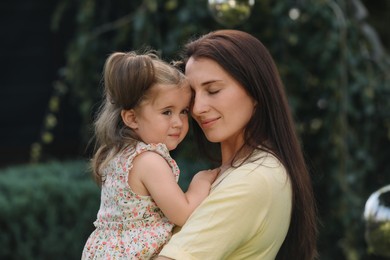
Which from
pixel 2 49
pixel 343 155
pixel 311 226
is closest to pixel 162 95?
pixel 311 226

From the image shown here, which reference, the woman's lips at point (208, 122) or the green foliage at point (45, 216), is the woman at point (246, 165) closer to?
the woman's lips at point (208, 122)

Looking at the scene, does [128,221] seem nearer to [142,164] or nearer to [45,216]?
[142,164]

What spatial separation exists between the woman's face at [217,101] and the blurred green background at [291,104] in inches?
96.0

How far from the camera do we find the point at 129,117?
98.7 inches

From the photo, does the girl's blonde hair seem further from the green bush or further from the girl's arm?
the green bush

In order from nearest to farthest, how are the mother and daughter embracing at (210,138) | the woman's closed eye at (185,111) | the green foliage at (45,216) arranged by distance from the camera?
the mother and daughter embracing at (210,138) < the woman's closed eye at (185,111) < the green foliage at (45,216)

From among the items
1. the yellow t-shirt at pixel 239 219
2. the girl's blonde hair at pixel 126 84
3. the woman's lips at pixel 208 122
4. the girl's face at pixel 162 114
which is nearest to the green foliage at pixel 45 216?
the girl's blonde hair at pixel 126 84

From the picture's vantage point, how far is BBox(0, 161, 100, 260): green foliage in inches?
195

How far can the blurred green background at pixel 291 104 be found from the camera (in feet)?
16.4

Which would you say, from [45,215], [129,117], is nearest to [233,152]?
[129,117]

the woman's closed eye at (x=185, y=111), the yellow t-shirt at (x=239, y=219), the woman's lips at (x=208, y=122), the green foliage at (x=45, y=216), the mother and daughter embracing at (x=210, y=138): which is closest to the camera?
the yellow t-shirt at (x=239, y=219)

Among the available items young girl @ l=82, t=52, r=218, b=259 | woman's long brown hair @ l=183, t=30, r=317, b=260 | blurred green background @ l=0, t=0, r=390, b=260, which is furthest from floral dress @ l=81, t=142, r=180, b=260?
blurred green background @ l=0, t=0, r=390, b=260

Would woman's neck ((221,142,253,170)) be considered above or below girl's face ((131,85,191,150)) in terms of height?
below

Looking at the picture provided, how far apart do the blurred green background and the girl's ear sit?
239 centimetres
